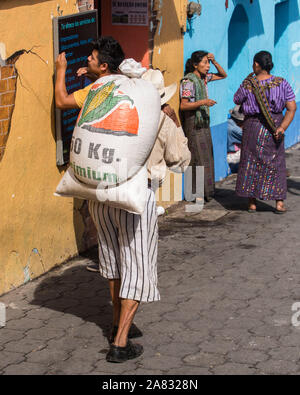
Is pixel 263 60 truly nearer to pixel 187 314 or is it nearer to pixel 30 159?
pixel 30 159

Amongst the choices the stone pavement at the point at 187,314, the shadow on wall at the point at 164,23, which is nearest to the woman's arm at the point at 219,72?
the shadow on wall at the point at 164,23

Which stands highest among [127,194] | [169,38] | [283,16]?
[283,16]

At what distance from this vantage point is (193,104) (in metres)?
8.90

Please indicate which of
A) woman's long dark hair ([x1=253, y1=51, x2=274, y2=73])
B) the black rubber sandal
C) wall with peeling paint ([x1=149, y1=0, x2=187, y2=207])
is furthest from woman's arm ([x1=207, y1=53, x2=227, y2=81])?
the black rubber sandal

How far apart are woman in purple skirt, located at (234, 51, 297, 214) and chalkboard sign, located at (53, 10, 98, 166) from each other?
2317 mm

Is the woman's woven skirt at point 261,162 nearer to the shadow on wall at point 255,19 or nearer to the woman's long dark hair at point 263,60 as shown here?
the woman's long dark hair at point 263,60

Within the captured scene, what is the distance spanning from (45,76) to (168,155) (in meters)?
1.68

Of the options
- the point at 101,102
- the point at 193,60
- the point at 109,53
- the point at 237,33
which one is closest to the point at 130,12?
the point at 193,60

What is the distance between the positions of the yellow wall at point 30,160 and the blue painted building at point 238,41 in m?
3.44

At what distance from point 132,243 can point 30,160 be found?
1794 millimetres

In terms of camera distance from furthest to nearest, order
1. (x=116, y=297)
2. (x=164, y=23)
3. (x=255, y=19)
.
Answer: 1. (x=255, y=19)
2. (x=164, y=23)
3. (x=116, y=297)
